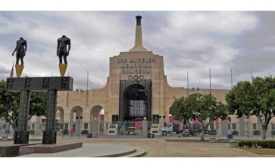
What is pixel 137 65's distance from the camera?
210 feet

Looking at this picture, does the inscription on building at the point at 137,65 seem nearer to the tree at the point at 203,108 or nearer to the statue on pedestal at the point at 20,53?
the tree at the point at 203,108

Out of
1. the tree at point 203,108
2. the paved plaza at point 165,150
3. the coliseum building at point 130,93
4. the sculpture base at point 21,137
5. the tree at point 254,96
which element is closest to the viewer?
the paved plaza at point 165,150

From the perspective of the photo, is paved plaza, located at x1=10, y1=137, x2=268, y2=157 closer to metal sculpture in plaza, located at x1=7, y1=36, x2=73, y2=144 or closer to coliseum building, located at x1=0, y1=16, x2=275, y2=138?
metal sculpture in plaza, located at x1=7, y1=36, x2=73, y2=144

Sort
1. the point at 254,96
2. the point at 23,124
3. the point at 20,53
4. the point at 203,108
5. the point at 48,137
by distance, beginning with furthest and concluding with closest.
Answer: the point at 203,108 < the point at 254,96 < the point at 20,53 < the point at 23,124 < the point at 48,137

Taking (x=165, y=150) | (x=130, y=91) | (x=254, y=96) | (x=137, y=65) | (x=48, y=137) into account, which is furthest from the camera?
(x=130, y=91)

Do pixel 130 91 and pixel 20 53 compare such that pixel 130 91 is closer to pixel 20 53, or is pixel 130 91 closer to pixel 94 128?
pixel 94 128

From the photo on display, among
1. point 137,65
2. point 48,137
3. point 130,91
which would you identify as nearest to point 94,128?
point 137,65

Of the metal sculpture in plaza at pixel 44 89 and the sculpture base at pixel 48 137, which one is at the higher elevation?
the metal sculpture in plaza at pixel 44 89

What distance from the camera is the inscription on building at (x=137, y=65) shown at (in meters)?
64.0

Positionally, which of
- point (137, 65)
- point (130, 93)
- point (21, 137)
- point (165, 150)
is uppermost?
point (137, 65)

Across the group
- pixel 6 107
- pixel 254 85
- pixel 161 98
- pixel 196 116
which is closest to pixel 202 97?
pixel 196 116

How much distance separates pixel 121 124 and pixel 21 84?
123 ft

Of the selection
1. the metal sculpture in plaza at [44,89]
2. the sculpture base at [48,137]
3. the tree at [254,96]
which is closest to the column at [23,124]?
the metal sculpture in plaza at [44,89]

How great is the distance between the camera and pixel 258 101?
2389cm
